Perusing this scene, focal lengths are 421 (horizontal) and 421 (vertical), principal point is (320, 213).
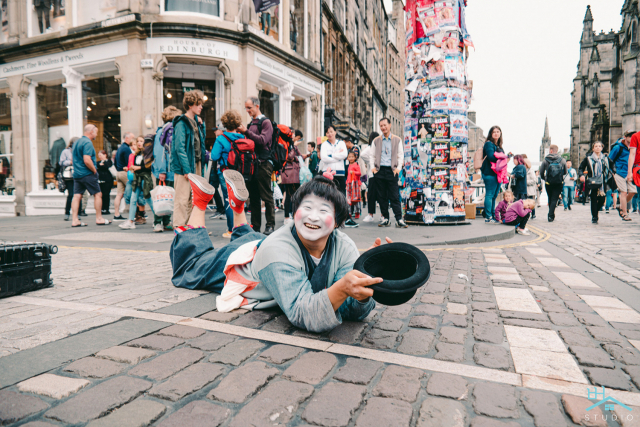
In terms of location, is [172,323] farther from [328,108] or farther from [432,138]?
[328,108]

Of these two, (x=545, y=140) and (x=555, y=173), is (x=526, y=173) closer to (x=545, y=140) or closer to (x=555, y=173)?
(x=555, y=173)

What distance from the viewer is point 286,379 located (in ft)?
5.99

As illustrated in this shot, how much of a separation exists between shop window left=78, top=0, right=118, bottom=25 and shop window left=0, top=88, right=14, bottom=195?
5103 millimetres

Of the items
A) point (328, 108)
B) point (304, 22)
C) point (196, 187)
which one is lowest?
point (196, 187)

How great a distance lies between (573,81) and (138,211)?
2685 inches

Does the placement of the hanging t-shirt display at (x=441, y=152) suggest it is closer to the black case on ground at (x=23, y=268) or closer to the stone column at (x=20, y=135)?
the black case on ground at (x=23, y=268)

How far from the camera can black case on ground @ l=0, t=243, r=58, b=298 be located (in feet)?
10.0

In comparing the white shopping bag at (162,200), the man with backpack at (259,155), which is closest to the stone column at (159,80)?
the white shopping bag at (162,200)

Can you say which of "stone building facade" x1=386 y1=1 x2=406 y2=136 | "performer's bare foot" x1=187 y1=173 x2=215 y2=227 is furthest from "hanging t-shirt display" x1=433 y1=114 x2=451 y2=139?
"stone building facade" x1=386 y1=1 x2=406 y2=136

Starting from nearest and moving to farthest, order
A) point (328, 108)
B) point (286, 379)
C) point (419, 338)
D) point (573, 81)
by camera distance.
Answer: point (286, 379) → point (419, 338) → point (328, 108) → point (573, 81)

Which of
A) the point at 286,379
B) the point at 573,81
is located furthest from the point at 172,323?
the point at 573,81

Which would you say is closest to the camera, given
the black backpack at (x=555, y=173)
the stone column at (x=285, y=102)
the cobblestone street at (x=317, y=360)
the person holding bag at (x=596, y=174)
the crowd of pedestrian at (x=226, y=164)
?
the cobblestone street at (x=317, y=360)

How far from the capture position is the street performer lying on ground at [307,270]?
7.02 ft

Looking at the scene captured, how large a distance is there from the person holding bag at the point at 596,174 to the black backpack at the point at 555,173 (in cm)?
61
